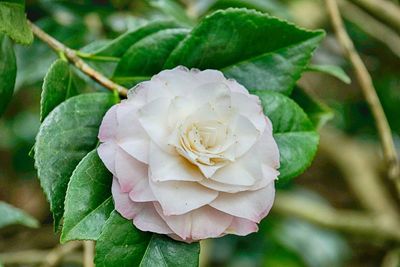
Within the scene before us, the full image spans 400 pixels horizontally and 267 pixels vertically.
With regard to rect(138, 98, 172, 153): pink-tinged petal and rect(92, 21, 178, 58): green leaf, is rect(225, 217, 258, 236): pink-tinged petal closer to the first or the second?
rect(138, 98, 172, 153): pink-tinged petal

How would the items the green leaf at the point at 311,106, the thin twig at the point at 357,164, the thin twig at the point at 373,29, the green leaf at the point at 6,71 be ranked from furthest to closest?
the thin twig at the point at 357,164 → the thin twig at the point at 373,29 → the green leaf at the point at 311,106 → the green leaf at the point at 6,71

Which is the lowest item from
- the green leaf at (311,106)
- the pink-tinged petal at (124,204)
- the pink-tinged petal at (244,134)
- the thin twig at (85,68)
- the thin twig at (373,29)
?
the thin twig at (373,29)

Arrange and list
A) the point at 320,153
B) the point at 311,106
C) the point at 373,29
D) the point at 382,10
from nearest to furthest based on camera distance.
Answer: the point at 311,106 → the point at 382,10 → the point at 373,29 → the point at 320,153

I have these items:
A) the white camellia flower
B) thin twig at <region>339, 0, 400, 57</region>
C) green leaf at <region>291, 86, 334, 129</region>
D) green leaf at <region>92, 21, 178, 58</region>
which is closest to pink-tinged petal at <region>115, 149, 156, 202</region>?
the white camellia flower

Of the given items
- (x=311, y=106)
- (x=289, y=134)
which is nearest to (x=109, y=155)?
(x=289, y=134)

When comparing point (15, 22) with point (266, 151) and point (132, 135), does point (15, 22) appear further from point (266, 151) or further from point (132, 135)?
point (266, 151)

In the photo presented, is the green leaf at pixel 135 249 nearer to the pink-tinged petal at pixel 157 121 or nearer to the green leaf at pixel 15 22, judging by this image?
the pink-tinged petal at pixel 157 121

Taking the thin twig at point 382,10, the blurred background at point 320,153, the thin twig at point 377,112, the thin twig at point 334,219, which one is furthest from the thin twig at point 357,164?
the thin twig at point 377,112
